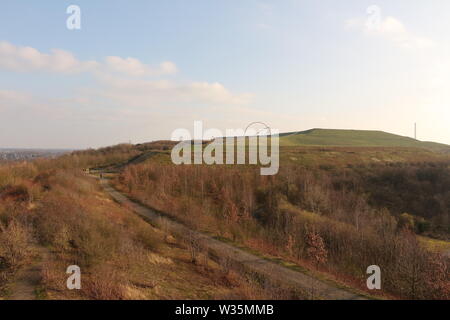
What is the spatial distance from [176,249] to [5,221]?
354 inches

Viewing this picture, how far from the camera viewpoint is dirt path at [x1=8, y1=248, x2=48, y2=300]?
7.66m

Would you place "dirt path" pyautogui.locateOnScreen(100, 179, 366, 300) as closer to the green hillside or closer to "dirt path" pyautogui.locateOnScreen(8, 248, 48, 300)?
"dirt path" pyautogui.locateOnScreen(8, 248, 48, 300)

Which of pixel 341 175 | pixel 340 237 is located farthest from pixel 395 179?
pixel 340 237

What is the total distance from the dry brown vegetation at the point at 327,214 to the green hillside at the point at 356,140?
4745cm

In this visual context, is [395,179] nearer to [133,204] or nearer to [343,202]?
[343,202]

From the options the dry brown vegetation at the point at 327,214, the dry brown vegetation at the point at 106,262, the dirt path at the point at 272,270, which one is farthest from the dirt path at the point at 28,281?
the dry brown vegetation at the point at 327,214

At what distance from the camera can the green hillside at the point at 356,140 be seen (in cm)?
9606

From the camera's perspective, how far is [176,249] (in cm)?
1421

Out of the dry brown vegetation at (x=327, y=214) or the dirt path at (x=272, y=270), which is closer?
the dirt path at (x=272, y=270)

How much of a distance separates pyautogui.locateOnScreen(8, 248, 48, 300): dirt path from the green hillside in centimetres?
8700

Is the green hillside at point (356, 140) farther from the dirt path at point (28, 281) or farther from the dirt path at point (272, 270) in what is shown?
the dirt path at point (28, 281)

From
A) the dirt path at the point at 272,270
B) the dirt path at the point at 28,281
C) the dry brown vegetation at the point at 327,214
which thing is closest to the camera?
the dirt path at the point at 28,281

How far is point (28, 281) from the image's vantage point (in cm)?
858

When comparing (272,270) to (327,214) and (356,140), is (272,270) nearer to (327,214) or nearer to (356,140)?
(327,214)
